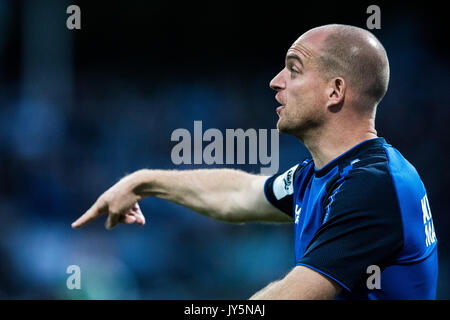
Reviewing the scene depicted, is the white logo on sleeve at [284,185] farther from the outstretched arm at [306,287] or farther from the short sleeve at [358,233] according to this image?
the outstretched arm at [306,287]

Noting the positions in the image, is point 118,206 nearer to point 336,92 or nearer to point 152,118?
point 336,92

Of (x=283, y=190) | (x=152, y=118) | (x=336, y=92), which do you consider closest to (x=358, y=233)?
(x=336, y=92)

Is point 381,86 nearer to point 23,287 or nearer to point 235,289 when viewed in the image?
point 235,289

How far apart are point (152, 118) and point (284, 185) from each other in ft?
16.9

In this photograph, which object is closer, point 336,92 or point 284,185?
point 336,92

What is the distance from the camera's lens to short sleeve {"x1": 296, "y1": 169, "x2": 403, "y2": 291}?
1.92 m

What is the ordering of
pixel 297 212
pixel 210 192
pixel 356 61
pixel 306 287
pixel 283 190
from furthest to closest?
pixel 210 192
pixel 283 190
pixel 297 212
pixel 356 61
pixel 306 287

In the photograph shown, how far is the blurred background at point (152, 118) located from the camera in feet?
21.4

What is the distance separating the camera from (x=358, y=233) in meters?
1.96

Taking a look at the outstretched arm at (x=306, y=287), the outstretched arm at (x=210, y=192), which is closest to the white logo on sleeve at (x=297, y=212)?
the outstretched arm at (x=210, y=192)

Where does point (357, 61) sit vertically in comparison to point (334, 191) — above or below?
above

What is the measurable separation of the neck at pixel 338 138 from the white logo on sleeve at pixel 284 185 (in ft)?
1.24

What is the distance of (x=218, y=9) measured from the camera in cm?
809

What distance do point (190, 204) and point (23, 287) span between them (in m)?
4.04
